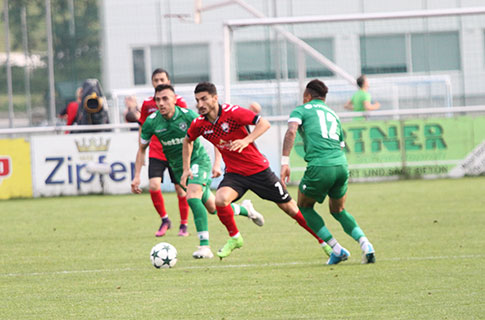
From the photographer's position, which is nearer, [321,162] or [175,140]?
[321,162]

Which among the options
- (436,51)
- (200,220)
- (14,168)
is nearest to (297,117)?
(200,220)

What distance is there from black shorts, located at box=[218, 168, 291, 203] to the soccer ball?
915 mm

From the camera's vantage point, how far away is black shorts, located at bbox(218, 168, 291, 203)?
8.62 m

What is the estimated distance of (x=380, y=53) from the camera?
1892 centimetres

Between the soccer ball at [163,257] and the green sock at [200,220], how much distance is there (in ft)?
2.58

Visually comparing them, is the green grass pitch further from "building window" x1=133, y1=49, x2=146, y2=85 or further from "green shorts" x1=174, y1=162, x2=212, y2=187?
"building window" x1=133, y1=49, x2=146, y2=85

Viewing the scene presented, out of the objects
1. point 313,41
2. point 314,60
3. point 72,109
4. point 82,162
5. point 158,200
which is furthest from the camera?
point 314,60

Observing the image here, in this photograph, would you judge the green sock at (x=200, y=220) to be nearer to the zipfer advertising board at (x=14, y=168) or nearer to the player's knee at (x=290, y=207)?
the player's knee at (x=290, y=207)

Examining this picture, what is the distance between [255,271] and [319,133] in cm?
137

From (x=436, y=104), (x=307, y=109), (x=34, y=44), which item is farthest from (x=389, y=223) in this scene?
(x=34, y=44)

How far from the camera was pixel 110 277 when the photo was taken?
24.9ft

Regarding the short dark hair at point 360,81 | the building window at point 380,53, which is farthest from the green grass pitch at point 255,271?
the building window at point 380,53

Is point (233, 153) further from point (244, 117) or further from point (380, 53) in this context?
point (380, 53)

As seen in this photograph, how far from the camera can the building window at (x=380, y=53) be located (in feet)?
61.6
